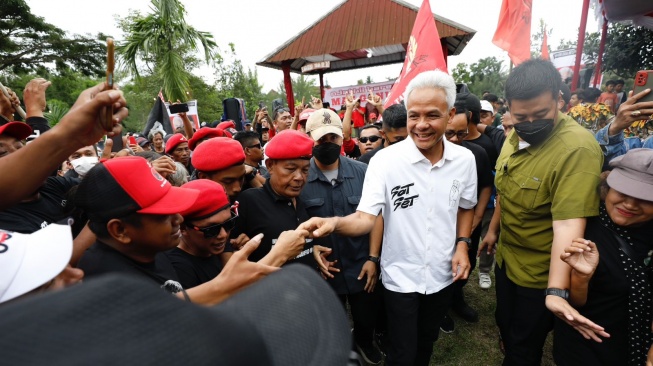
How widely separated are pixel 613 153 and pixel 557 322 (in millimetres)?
1232

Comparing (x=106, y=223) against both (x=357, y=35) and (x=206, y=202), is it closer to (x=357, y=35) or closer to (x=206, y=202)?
(x=206, y=202)

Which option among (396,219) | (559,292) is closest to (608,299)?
(559,292)

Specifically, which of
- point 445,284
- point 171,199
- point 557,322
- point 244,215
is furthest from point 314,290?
point 557,322

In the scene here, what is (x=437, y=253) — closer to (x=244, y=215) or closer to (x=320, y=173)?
(x=320, y=173)

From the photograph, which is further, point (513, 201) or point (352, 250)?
point (352, 250)

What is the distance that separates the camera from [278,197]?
231 centimetres

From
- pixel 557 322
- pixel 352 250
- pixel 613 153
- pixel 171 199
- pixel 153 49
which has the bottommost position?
pixel 557 322

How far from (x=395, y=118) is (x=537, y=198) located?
160 cm

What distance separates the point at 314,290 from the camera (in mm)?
662

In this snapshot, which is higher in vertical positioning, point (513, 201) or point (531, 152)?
point (531, 152)

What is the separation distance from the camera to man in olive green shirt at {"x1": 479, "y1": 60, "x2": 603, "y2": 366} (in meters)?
1.81

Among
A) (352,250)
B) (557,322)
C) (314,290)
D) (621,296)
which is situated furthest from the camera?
(352,250)

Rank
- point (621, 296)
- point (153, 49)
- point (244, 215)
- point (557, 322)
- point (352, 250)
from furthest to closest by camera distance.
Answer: point (153, 49)
point (352, 250)
point (244, 215)
point (557, 322)
point (621, 296)

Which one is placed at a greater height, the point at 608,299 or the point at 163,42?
the point at 163,42
